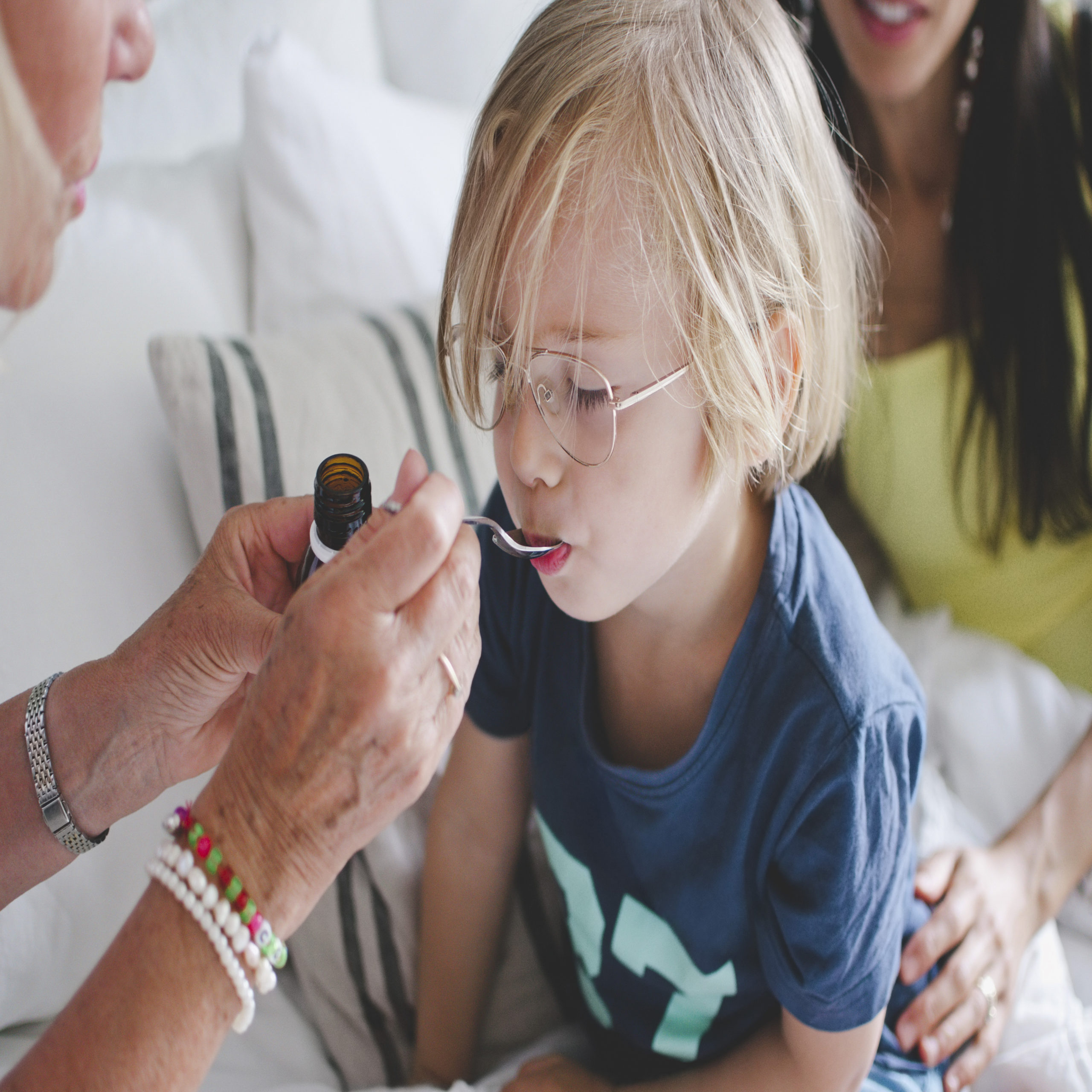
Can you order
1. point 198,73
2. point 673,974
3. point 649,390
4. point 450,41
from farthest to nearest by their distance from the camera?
point 450,41 → point 198,73 → point 673,974 → point 649,390

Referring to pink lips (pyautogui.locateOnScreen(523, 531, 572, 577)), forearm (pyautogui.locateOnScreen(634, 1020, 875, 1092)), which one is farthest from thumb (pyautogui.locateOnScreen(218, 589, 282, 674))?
forearm (pyautogui.locateOnScreen(634, 1020, 875, 1092))

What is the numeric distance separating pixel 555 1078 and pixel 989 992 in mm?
451

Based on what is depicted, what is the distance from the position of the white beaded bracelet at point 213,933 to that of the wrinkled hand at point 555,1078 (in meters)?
0.40

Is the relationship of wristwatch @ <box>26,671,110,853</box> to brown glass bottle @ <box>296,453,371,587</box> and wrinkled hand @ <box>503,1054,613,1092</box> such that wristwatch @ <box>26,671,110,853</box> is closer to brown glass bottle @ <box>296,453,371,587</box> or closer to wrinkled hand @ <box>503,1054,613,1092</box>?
brown glass bottle @ <box>296,453,371,587</box>

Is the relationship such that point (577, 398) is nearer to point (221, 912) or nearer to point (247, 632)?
point (247, 632)

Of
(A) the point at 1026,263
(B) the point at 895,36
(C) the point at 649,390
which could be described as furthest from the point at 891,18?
(C) the point at 649,390

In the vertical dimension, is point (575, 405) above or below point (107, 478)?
above

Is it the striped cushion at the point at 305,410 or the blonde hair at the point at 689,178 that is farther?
the striped cushion at the point at 305,410

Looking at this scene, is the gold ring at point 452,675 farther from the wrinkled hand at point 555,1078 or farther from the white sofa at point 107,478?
the wrinkled hand at point 555,1078

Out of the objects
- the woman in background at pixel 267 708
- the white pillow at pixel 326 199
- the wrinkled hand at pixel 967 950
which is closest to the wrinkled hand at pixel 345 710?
the woman in background at pixel 267 708

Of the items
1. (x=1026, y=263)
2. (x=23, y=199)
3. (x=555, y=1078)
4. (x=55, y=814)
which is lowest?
(x=555, y=1078)

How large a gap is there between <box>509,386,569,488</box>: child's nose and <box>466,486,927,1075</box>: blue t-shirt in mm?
215

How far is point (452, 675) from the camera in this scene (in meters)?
0.65

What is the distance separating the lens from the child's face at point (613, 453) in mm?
675
